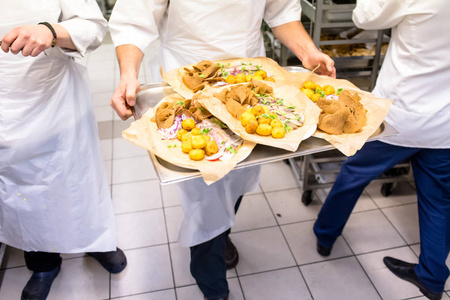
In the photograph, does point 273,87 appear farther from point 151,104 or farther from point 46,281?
point 46,281

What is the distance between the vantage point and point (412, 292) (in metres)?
2.10

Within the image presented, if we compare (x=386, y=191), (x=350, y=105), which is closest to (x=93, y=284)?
(x=350, y=105)

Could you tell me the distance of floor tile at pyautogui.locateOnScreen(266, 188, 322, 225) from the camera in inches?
102

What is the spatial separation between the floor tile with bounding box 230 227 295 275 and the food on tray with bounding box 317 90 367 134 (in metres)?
1.18

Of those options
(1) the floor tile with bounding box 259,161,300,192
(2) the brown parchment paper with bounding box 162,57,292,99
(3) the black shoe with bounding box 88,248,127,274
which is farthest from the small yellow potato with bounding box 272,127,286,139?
(1) the floor tile with bounding box 259,161,300,192

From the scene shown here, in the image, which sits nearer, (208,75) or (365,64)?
(208,75)

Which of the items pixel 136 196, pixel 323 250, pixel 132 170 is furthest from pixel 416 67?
pixel 132 170

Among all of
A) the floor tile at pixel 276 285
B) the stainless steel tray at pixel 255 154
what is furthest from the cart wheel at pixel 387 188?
the stainless steel tray at pixel 255 154

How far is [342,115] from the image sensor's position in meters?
1.29

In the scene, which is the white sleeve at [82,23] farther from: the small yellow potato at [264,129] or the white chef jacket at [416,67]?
the white chef jacket at [416,67]

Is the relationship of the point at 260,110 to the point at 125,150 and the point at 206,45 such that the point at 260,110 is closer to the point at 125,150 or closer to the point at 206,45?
the point at 206,45

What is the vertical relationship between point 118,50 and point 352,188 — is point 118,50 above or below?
above

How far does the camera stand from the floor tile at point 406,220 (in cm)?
244

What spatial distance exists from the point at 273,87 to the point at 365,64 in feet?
3.72
